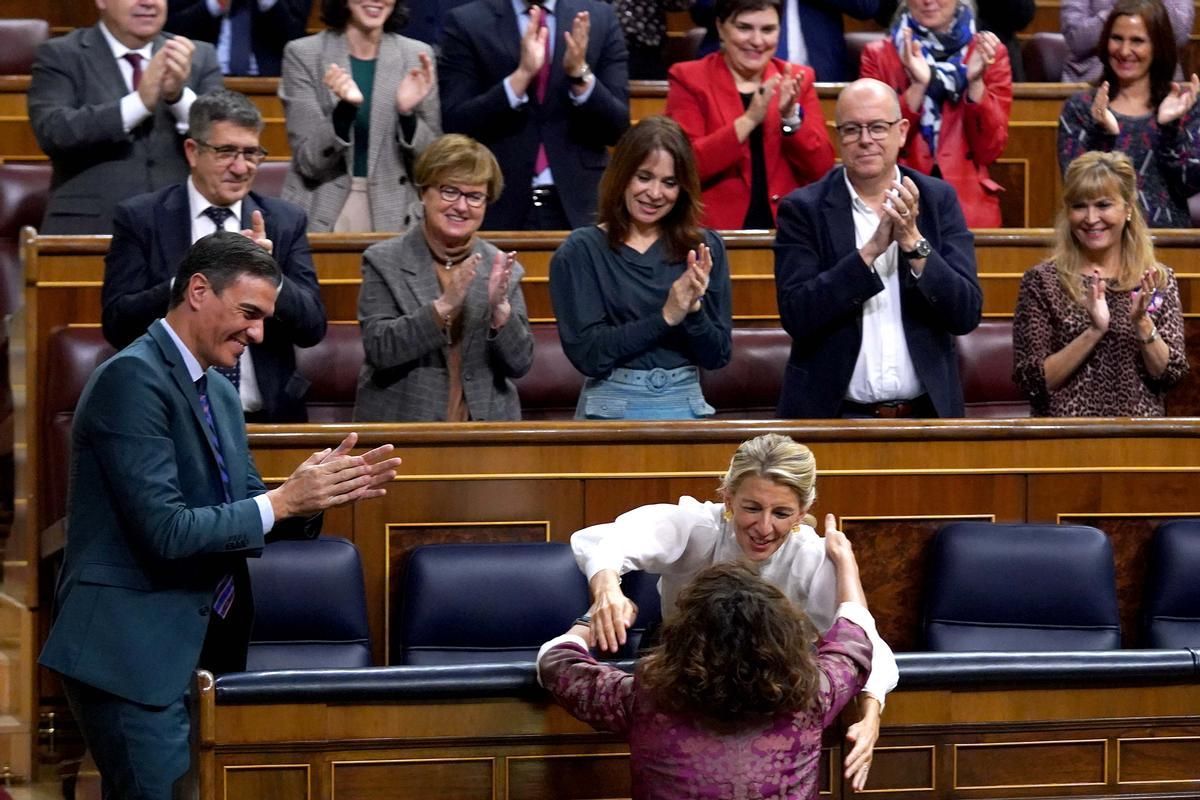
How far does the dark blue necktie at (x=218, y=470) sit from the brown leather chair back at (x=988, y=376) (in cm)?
208

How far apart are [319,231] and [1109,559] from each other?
1972 mm

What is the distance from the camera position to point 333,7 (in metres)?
4.05

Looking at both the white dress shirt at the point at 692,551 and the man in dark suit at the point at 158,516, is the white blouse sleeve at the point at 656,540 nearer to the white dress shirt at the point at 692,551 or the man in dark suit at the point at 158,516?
the white dress shirt at the point at 692,551

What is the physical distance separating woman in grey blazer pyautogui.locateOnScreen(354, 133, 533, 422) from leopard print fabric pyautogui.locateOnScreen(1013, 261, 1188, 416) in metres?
0.97

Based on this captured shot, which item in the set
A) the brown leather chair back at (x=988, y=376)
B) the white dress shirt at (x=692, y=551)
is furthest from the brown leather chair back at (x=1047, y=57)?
the white dress shirt at (x=692, y=551)

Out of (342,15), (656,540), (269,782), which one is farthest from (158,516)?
(342,15)

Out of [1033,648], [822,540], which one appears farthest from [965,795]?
[1033,648]

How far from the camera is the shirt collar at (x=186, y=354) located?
231 centimetres

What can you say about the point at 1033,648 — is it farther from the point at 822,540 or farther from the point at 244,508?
the point at 244,508

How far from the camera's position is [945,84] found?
4.33 metres

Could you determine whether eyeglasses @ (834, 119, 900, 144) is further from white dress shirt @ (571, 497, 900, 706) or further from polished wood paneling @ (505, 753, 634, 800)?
polished wood paneling @ (505, 753, 634, 800)

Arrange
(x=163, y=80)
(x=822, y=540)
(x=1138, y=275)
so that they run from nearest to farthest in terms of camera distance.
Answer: (x=822, y=540) < (x=1138, y=275) < (x=163, y=80)

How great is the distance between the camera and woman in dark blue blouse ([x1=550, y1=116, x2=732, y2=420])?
3225mm

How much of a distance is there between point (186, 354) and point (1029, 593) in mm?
1455
